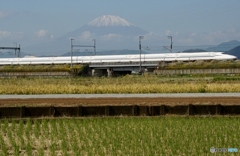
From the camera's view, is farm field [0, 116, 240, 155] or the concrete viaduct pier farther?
the concrete viaduct pier

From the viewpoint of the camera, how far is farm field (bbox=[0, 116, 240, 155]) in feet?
50.8

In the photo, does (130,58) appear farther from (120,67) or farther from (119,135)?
(119,135)

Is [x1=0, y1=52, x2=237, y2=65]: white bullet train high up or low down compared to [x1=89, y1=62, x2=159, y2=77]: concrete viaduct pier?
up

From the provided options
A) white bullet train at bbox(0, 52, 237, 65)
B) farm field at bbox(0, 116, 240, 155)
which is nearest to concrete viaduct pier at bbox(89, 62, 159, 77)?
white bullet train at bbox(0, 52, 237, 65)

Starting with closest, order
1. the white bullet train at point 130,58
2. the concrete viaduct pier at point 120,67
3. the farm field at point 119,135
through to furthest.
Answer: the farm field at point 119,135, the concrete viaduct pier at point 120,67, the white bullet train at point 130,58

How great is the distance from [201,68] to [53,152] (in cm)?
7475

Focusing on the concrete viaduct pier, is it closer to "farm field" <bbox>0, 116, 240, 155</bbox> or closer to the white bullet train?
the white bullet train

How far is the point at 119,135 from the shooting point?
1811 centimetres

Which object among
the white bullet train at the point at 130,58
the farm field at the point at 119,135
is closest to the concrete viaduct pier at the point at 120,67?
the white bullet train at the point at 130,58

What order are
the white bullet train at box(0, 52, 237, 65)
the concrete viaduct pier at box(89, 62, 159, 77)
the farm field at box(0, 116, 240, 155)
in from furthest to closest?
the white bullet train at box(0, 52, 237, 65), the concrete viaduct pier at box(89, 62, 159, 77), the farm field at box(0, 116, 240, 155)

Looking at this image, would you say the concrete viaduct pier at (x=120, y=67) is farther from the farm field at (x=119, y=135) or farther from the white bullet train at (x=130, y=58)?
the farm field at (x=119, y=135)

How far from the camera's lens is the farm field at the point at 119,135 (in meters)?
15.5

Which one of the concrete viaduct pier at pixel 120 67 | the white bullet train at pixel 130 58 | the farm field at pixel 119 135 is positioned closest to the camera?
the farm field at pixel 119 135

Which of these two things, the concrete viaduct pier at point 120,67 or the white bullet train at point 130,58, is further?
the white bullet train at point 130,58
